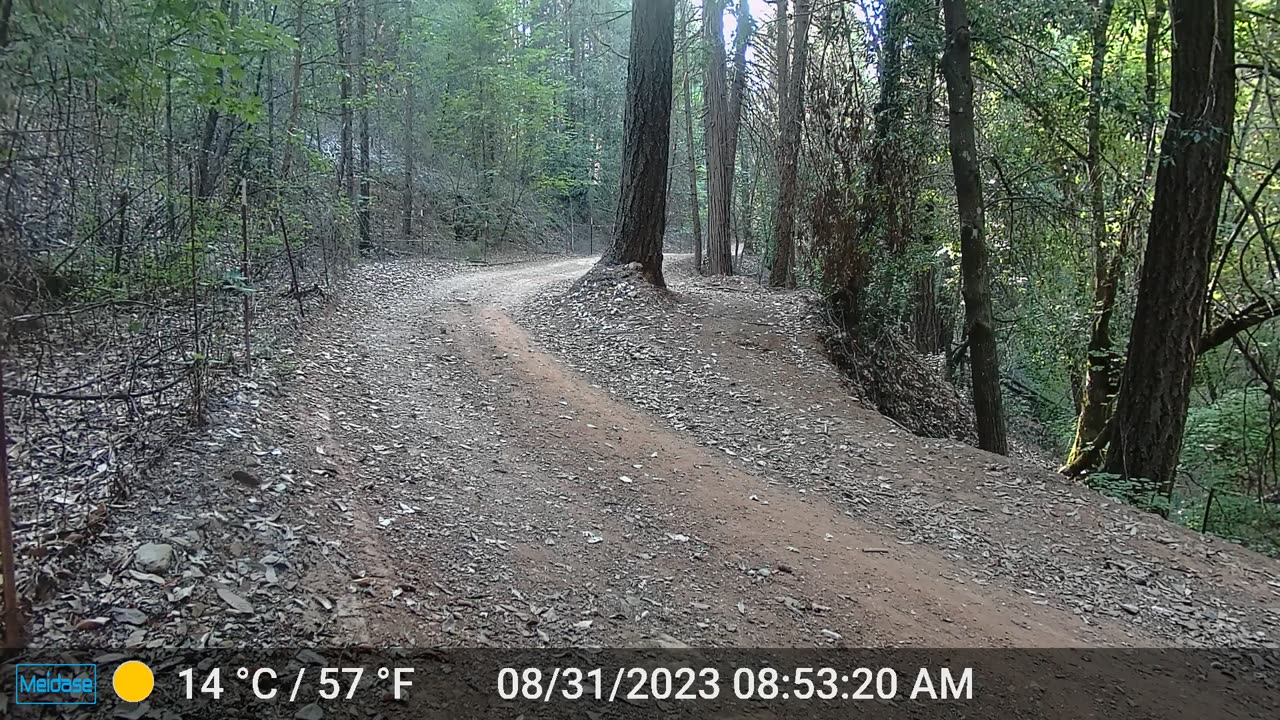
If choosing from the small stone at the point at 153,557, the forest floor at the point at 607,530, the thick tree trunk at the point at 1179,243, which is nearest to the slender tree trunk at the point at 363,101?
the forest floor at the point at 607,530

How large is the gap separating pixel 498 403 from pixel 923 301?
400 inches

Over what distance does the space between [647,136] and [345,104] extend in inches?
246

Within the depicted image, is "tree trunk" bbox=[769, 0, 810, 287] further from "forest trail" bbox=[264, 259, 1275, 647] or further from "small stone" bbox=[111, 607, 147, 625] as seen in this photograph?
"small stone" bbox=[111, 607, 147, 625]

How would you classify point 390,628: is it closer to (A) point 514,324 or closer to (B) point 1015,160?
(A) point 514,324

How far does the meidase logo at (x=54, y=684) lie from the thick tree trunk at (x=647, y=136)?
840 cm

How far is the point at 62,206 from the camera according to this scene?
15.1ft

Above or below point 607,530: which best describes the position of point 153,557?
above

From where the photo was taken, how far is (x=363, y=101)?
13242mm

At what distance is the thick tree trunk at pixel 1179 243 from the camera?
6793mm

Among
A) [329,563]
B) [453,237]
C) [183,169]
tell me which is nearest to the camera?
[329,563]

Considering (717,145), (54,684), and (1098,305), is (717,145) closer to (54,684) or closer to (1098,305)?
(1098,305)

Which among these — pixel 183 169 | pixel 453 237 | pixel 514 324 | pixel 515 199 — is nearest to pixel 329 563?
pixel 183 169
